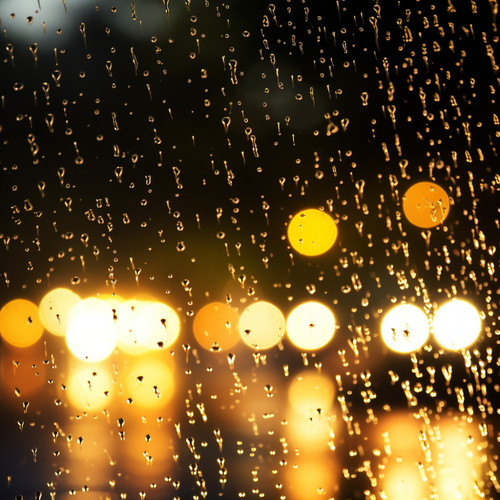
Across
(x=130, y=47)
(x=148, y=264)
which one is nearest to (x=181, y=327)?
(x=148, y=264)

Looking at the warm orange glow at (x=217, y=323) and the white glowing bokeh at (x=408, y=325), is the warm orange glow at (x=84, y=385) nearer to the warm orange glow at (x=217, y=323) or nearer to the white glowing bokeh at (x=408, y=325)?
the warm orange glow at (x=217, y=323)

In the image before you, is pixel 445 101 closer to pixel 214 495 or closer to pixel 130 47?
pixel 130 47

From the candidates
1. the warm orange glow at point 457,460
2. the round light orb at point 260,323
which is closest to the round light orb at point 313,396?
the round light orb at point 260,323

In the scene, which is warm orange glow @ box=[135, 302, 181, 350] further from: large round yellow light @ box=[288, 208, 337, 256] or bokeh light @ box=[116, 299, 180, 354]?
large round yellow light @ box=[288, 208, 337, 256]

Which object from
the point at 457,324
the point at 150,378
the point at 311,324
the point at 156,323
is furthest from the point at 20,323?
the point at 150,378

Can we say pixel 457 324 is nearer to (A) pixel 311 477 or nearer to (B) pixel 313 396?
(A) pixel 311 477

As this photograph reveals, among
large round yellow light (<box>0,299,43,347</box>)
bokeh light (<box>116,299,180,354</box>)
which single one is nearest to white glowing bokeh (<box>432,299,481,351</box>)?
bokeh light (<box>116,299,180,354</box>)
